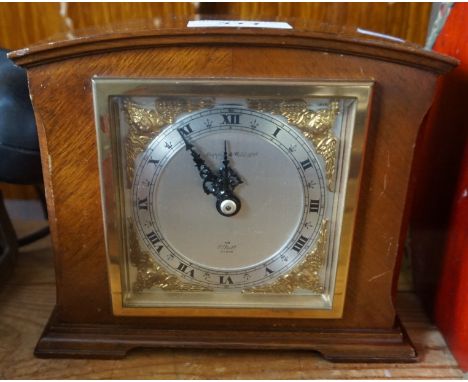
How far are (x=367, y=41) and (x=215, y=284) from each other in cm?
40

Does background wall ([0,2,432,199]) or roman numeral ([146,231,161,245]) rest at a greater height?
background wall ([0,2,432,199])

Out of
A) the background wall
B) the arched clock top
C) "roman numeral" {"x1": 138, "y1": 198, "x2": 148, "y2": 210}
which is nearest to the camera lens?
the arched clock top

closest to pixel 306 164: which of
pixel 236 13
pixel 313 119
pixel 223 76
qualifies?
pixel 313 119

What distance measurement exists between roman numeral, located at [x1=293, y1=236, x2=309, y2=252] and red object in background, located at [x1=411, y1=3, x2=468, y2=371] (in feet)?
0.66

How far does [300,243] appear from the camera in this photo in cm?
76

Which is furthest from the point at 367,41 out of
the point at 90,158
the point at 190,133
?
the point at 90,158

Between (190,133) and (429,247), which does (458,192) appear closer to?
(429,247)

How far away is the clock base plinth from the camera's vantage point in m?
0.80

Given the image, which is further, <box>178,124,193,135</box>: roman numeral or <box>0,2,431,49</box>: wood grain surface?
<box>0,2,431,49</box>: wood grain surface

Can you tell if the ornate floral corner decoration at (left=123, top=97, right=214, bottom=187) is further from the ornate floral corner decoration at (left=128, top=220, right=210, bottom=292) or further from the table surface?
the table surface

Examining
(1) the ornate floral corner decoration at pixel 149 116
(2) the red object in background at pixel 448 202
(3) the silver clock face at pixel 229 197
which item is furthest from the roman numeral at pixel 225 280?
(2) the red object in background at pixel 448 202

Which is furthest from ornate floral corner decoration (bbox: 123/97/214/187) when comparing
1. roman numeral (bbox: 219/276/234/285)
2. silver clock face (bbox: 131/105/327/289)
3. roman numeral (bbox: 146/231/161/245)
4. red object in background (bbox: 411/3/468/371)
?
red object in background (bbox: 411/3/468/371)

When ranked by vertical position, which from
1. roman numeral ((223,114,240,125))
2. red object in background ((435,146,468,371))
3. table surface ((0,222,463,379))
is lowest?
table surface ((0,222,463,379))

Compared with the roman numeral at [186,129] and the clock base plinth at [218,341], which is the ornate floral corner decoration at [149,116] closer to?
the roman numeral at [186,129]
